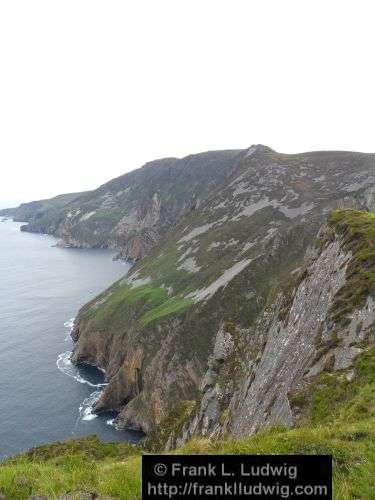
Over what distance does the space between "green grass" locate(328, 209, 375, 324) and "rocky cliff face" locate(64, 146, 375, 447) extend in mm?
105

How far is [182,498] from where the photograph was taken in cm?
904

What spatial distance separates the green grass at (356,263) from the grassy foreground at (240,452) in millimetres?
13146

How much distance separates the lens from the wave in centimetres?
9303

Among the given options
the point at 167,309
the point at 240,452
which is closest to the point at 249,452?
the point at 240,452

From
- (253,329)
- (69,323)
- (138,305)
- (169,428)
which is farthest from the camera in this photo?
(69,323)

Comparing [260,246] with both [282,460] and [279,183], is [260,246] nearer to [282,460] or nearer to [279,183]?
[279,183]

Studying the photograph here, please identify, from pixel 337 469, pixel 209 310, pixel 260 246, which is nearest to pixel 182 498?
pixel 337 469

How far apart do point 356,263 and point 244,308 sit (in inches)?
2174

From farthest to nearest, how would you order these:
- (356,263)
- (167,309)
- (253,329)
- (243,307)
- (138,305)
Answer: (138,305) < (167,309) < (243,307) < (253,329) < (356,263)

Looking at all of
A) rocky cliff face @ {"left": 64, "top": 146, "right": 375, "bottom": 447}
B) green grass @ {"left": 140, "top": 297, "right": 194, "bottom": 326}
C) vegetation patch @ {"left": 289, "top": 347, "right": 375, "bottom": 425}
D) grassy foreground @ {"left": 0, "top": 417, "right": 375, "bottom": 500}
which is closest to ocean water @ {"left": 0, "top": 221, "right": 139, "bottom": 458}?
rocky cliff face @ {"left": 64, "top": 146, "right": 375, "bottom": 447}

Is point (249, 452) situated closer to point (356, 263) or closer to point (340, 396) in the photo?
point (340, 396)

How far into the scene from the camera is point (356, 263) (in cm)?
2953

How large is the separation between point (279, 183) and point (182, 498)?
14324 centimetres

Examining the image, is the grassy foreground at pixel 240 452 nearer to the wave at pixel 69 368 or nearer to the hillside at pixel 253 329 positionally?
the hillside at pixel 253 329
